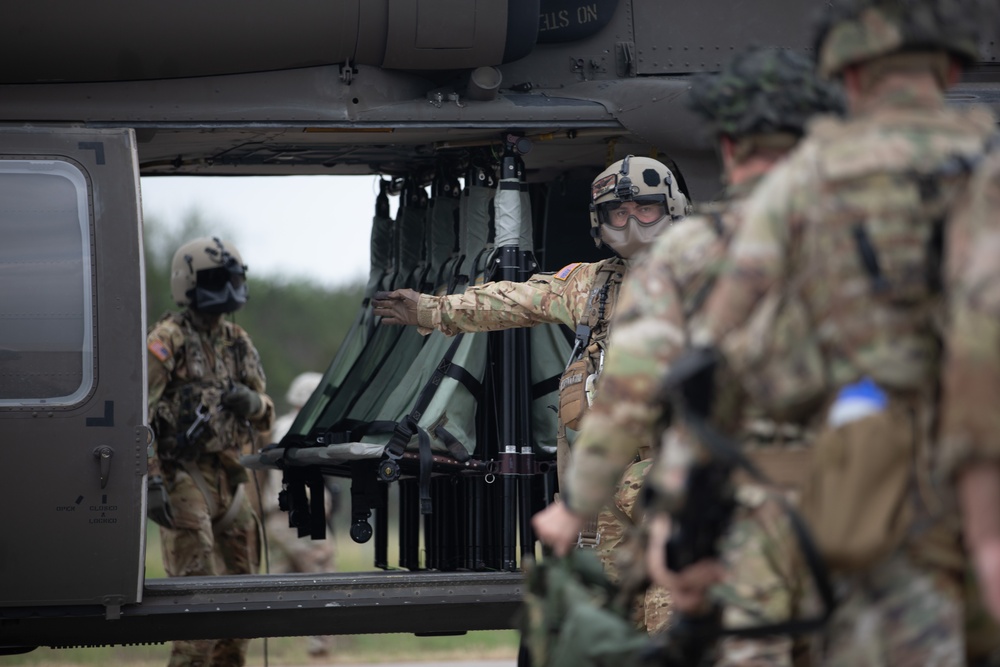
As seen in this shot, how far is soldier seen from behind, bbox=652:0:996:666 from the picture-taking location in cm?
242

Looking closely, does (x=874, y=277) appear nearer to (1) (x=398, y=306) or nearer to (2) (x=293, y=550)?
(1) (x=398, y=306)

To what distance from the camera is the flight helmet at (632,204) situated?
488cm

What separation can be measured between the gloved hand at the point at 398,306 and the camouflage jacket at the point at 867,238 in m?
2.80

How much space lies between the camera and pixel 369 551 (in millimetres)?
16875

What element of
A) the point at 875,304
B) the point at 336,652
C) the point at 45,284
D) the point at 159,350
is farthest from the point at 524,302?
the point at 336,652

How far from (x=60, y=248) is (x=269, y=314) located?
26400mm

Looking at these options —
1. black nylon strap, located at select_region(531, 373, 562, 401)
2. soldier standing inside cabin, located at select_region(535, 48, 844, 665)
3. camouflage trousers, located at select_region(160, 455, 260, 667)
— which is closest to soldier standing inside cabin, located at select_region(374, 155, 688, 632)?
black nylon strap, located at select_region(531, 373, 562, 401)

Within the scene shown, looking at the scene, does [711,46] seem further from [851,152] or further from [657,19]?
[851,152]

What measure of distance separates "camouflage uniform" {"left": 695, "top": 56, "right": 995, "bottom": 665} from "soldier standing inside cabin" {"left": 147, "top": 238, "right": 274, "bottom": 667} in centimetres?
429

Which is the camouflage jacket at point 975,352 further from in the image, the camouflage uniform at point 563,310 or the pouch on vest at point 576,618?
the camouflage uniform at point 563,310

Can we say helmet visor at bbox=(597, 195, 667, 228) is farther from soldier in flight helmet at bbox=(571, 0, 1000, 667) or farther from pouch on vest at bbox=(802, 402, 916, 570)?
pouch on vest at bbox=(802, 402, 916, 570)

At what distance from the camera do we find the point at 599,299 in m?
4.88

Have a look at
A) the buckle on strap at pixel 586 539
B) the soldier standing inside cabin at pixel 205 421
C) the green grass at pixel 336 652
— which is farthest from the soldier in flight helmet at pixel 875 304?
the green grass at pixel 336 652

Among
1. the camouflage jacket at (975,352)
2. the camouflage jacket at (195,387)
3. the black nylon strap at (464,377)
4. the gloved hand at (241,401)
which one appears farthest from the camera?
the gloved hand at (241,401)
